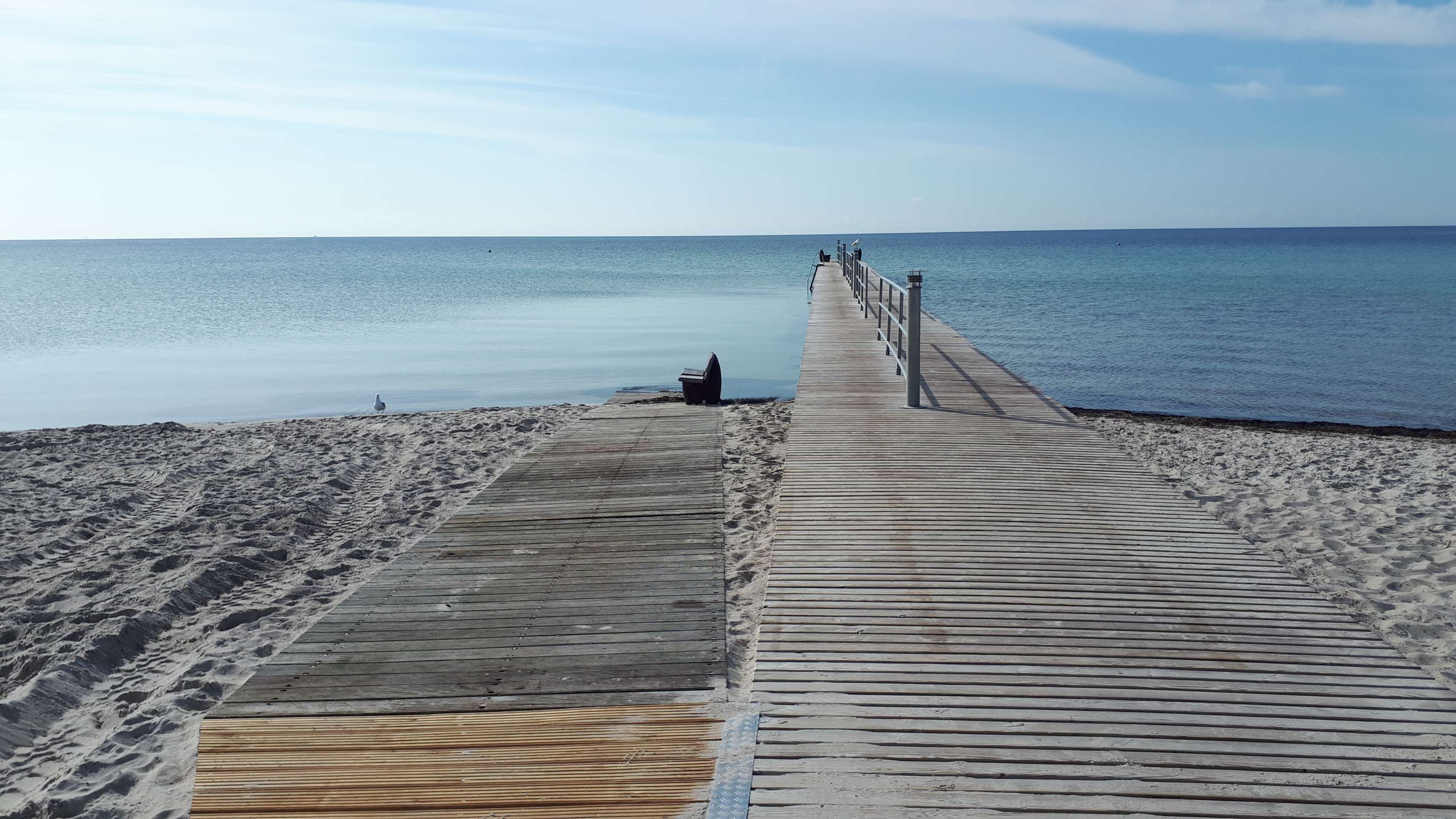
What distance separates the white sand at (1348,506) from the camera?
5137 mm

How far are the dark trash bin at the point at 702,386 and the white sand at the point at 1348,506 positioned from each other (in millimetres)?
4789

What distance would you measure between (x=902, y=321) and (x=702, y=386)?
2.58 metres

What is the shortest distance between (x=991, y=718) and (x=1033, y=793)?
1.34 ft

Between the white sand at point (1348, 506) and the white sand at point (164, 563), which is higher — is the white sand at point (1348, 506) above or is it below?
below

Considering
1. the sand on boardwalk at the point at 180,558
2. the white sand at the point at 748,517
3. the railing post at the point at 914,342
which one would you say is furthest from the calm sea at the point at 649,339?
the railing post at the point at 914,342

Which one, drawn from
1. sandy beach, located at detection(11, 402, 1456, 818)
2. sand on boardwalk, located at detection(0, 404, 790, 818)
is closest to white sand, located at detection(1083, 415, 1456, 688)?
sandy beach, located at detection(11, 402, 1456, 818)

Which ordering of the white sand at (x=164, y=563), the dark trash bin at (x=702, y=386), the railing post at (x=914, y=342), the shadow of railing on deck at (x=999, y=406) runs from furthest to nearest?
the dark trash bin at (x=702, y=386) → the railing post at (x=914, y=342) → the shadow of railing on deck at (x=999, y=406) → the white sand at (x=164, y=563)

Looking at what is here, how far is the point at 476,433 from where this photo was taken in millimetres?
11109

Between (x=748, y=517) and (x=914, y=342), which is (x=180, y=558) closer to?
(x=748, y=517)

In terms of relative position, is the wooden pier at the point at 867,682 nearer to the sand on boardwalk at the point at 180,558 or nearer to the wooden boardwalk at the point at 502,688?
the wooden boardwalk at the point at 502,688

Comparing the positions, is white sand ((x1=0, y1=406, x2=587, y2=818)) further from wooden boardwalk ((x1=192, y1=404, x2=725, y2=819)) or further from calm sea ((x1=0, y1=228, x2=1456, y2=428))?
calm sea ((x1=0, y1=228, x2=1456, y2=428))

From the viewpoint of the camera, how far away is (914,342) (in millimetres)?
8258

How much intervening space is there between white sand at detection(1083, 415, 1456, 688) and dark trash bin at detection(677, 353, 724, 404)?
15.7 feet

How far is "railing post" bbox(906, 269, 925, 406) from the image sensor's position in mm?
8172
